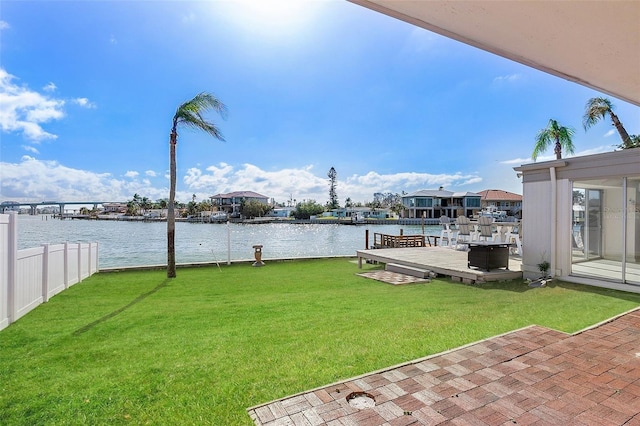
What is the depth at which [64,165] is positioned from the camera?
4653 centimetres

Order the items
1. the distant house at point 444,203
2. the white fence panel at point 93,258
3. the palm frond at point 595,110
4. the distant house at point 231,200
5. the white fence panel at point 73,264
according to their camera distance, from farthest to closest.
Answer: the distant house at point 231,200, the distant house at point 444,203, the palm frond at point 595,110, the white fence panel at point 93,258, the white fence panel at point 73,264

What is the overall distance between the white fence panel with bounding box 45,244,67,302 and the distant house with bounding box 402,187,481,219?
54440mm

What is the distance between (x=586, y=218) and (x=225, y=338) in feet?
25.2

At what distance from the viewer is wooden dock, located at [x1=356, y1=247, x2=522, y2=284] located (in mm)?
7152

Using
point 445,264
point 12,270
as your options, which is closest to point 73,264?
point 12,270

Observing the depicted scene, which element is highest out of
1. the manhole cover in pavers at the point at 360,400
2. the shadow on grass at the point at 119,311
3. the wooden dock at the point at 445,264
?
the wooden dock at the point at 445,264

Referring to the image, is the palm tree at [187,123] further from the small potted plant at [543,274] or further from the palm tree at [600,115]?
the palm tree at [600,115]

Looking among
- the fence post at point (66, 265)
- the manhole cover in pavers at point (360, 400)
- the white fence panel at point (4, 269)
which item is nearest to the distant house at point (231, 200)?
the fence post at point (66, 265)

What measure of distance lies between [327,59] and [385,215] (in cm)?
6964

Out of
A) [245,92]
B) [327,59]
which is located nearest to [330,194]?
[245,92]

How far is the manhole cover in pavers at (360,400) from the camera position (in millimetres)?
2338

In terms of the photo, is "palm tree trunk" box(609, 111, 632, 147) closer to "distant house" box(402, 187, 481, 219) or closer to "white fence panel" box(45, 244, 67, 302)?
"white fence panel" box(45, 244, 67, 302)

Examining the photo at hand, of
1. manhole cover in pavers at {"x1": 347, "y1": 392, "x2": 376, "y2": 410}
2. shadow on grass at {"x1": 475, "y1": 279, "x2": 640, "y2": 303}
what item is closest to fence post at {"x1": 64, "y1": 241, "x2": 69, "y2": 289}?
manhole cover in pavers at {"x1": 347, "y1": 392, "x2": 376, "y2": 410}

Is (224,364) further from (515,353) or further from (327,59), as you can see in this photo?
(327,59)
